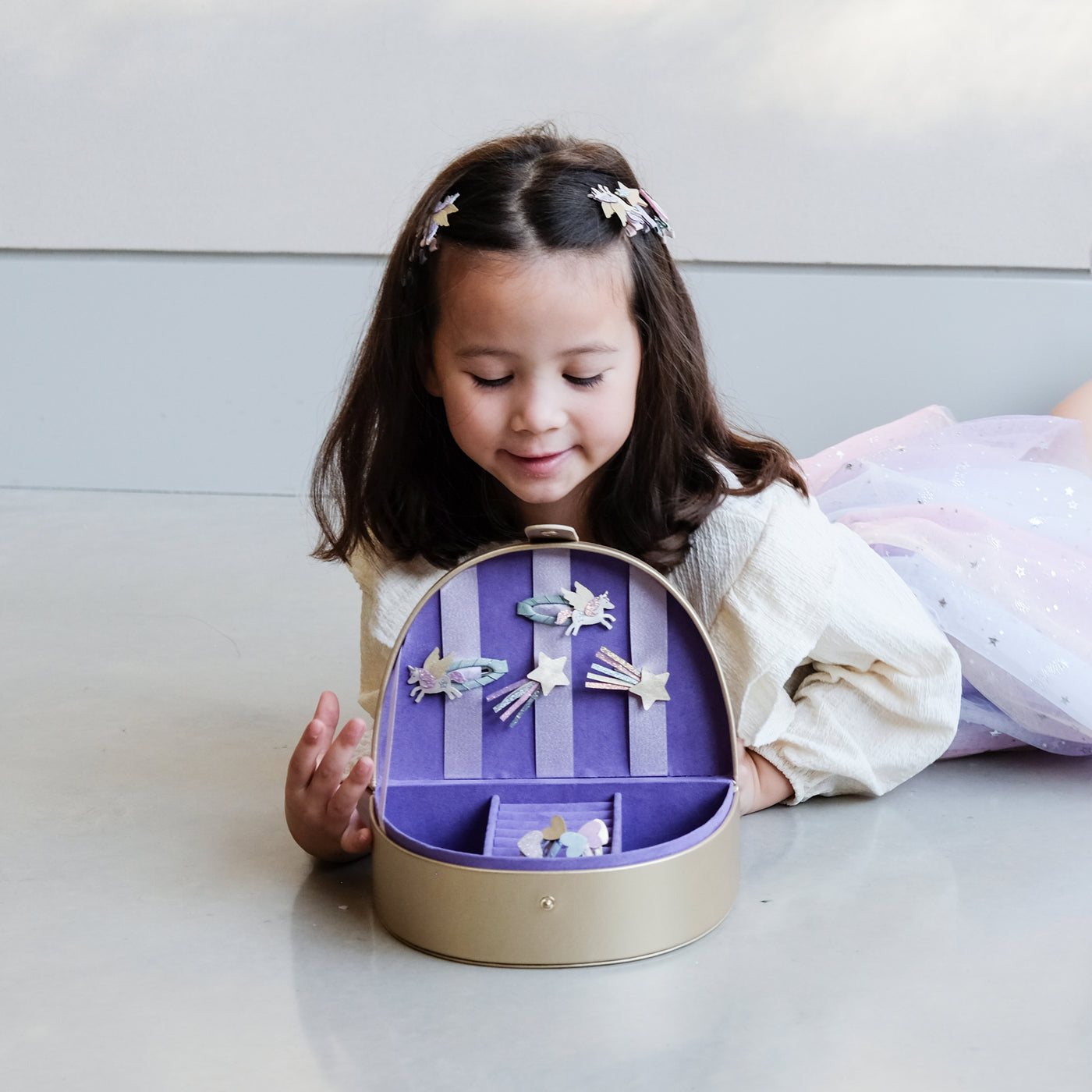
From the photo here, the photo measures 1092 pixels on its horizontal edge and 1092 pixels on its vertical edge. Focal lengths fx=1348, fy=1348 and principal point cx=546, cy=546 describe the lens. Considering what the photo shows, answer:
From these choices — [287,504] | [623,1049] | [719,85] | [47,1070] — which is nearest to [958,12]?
[719,85]

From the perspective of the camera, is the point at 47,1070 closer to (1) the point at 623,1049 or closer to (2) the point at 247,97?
(1) the point at 623,1049

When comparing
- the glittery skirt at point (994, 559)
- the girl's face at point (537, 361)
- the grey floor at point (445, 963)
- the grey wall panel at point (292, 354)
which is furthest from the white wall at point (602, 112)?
the girl's face at point (537, 361)

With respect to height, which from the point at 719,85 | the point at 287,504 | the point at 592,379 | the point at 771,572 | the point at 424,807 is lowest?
the point at 287,504

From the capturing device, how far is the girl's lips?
0.88 meters

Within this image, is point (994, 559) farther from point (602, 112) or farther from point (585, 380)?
point (602, 112)

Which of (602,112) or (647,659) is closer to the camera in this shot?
(647,659)

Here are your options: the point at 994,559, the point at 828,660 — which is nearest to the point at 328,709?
the point at 828,660

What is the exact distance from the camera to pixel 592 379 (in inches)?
34.2

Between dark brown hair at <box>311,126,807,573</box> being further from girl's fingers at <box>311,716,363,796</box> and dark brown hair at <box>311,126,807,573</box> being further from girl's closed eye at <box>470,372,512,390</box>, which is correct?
girl's fingers at <box>311,716,363,796</box>

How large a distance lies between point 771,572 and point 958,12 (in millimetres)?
1335

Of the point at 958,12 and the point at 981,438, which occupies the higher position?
the point at 958,12

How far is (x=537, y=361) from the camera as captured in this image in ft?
2.78

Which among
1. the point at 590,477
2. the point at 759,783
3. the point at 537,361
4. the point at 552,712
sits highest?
the point at 537,361

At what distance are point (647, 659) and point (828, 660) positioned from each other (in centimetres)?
20
